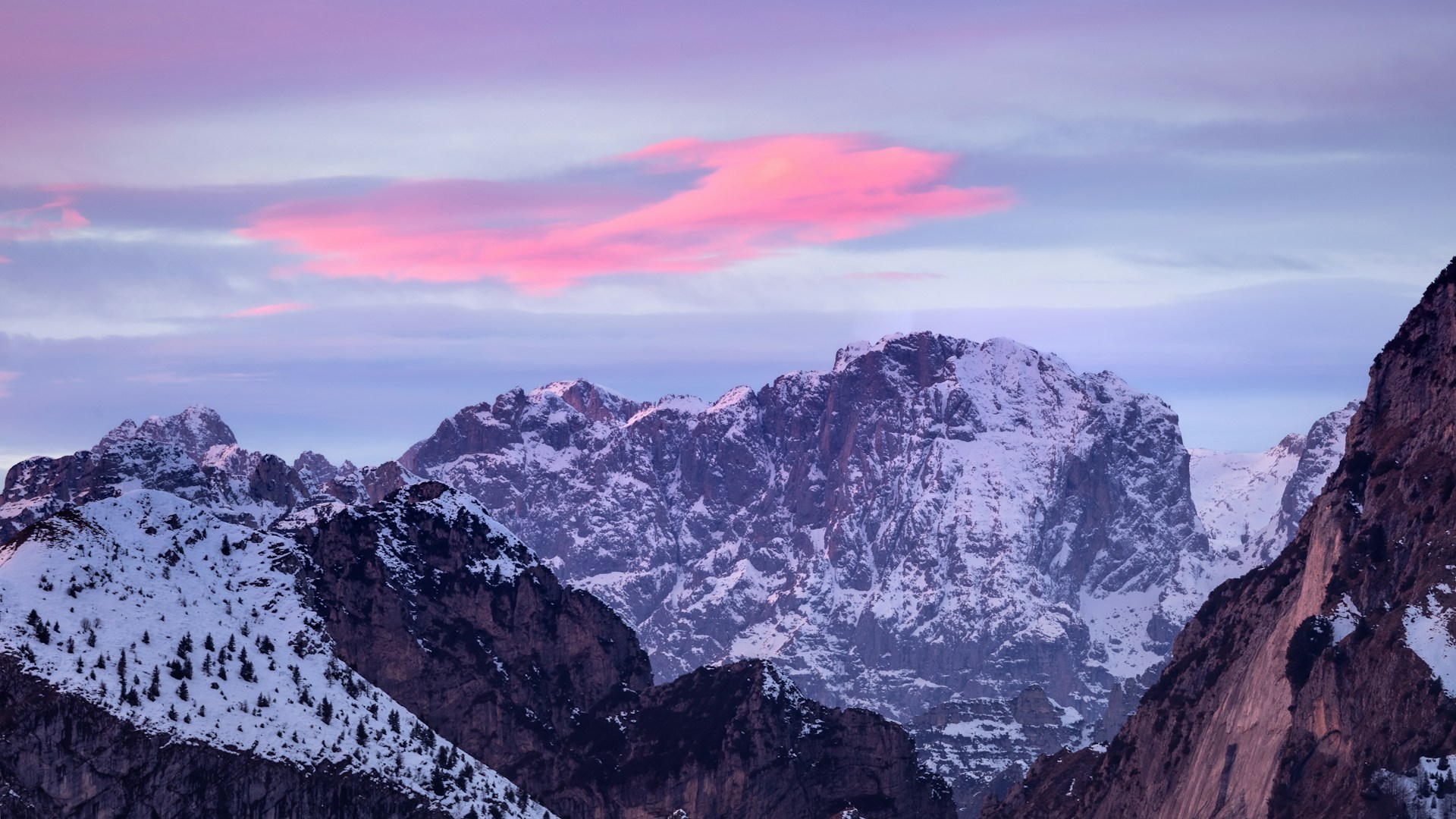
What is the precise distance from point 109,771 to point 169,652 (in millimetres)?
11803

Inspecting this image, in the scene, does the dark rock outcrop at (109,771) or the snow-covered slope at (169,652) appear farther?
the snow-covered slope at (169,652)

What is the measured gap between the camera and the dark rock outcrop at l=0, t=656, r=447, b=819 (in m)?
171

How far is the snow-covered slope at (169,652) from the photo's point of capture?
177 m

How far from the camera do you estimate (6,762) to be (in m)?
170

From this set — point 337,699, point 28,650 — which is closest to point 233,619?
point 337,699

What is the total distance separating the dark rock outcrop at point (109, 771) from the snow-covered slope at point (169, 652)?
1139 millimetres

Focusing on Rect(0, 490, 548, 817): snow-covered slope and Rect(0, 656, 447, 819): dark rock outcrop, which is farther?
Rect(0, 490, 548, 817): snow-covered slope

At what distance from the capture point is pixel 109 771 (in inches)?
6875

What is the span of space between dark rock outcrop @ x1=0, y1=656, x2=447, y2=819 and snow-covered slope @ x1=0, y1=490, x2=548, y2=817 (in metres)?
1.14

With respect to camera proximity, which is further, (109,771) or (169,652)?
(169,652)

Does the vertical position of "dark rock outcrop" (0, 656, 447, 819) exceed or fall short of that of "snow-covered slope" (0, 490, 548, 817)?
it falls short

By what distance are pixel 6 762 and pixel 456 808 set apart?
39748mm

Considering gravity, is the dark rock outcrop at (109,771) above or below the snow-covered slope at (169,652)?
below

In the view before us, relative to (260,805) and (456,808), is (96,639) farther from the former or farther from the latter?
(456,808)
